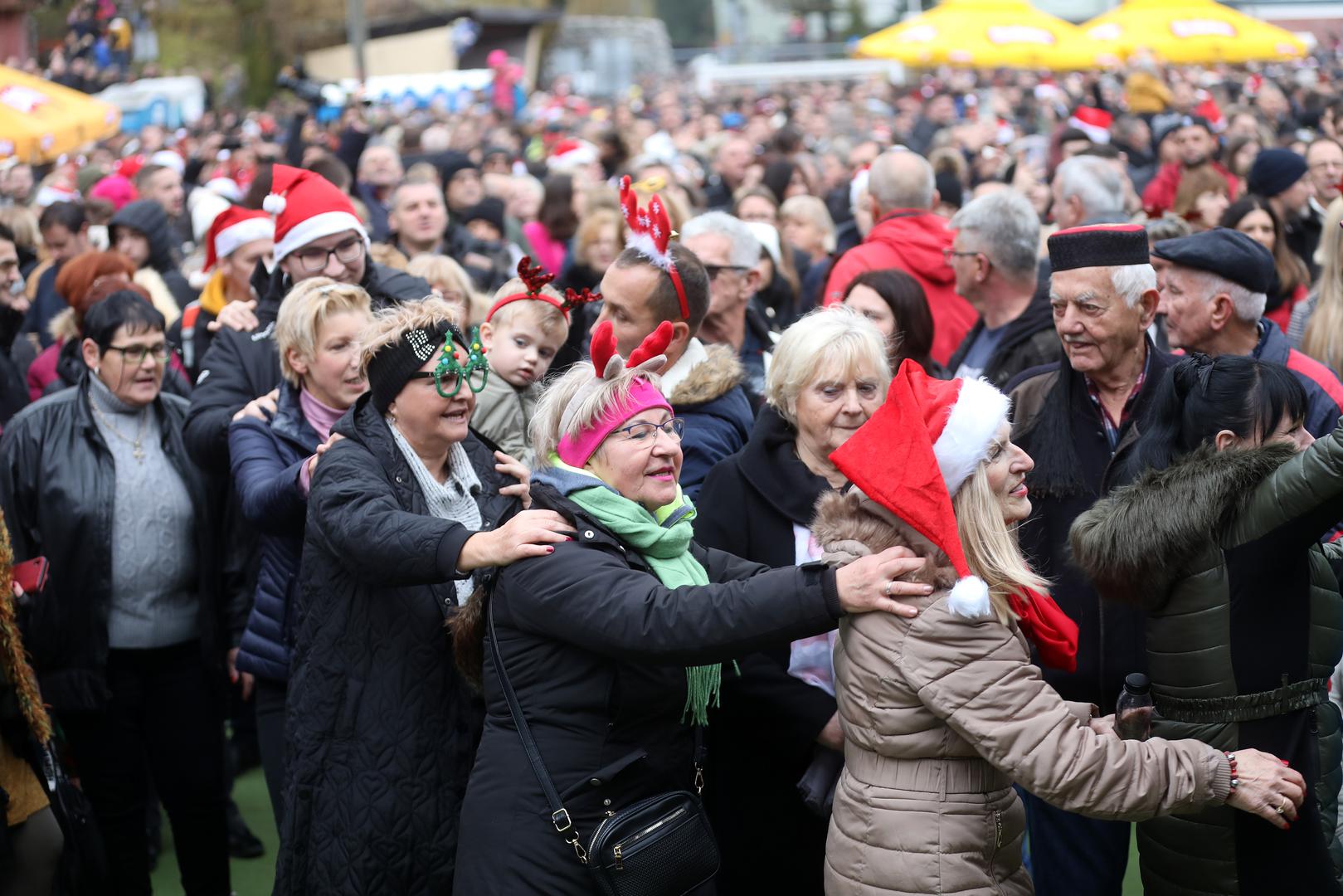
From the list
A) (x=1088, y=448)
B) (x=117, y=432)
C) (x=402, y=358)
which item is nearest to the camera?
(x=402, y=358)

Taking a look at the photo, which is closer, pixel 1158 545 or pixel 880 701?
pixel 880 701

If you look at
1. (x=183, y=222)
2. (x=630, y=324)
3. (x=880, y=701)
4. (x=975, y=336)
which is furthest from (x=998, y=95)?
(x=880, y=701)

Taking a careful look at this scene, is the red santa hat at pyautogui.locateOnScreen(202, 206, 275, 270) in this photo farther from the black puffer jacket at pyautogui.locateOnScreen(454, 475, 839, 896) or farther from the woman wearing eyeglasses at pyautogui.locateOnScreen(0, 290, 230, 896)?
the black puffer jacket at pyautogui.locateOnScreen(454, 475, 839, 896)

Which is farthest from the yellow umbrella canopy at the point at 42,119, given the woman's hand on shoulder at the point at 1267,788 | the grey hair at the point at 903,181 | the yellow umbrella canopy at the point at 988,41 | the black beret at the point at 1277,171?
the woman's hand on shoulder at the point at 1267,788

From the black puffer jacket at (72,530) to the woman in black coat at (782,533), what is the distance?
6.76 feet

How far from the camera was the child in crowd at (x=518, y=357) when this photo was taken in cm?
470

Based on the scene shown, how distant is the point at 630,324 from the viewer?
14.3 feet

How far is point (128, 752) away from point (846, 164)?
11007mm

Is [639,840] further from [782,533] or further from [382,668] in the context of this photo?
[782,533]

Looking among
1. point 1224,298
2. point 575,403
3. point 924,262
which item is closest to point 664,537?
point 575,403

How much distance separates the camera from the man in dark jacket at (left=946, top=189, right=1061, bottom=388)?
5.15 metres

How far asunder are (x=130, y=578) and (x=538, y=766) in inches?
96.0

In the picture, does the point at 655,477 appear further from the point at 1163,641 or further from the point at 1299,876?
the point at 1299,876

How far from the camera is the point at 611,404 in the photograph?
10.1 ft
